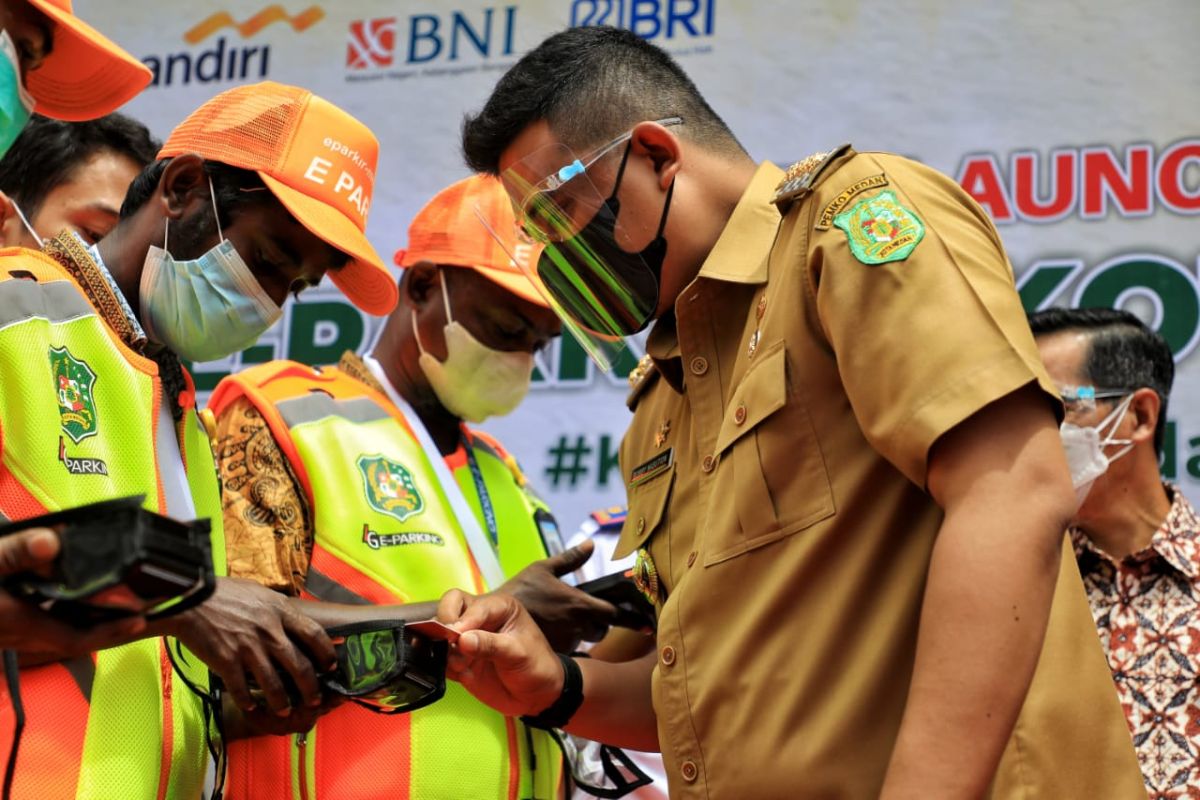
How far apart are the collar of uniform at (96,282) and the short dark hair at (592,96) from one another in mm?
663

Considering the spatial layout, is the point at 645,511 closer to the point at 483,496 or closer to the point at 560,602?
the point at 560,602

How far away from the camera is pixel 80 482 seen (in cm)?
200

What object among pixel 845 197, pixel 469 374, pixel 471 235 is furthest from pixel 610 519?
pixel 845 197

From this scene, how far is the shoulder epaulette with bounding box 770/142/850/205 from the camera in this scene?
1.67 m

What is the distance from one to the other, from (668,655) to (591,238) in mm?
663

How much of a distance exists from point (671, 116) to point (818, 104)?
2325mm

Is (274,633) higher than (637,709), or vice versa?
(274,633)

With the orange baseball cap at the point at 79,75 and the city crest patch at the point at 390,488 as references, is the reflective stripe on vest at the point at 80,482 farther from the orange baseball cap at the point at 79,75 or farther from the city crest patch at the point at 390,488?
the city crest patch at the point at 390,488

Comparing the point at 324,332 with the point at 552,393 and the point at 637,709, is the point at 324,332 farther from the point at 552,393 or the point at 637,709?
the point at 637,709

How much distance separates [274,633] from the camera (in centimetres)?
211

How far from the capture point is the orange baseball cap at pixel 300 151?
2648 mm

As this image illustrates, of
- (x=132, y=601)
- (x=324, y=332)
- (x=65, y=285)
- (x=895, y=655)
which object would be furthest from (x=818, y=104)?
(x=132, y=601)

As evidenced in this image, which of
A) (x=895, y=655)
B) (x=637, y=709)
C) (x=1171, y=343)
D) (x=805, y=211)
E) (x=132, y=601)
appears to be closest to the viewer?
(x=132, y=601)

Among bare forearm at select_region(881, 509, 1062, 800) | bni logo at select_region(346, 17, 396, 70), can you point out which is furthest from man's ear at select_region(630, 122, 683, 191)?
bni logo at select_region(346, 17, 396, 70)
